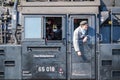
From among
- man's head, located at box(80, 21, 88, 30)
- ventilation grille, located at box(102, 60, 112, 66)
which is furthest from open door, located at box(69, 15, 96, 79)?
ventilation grille, located at box(102, 60, 112, 66)

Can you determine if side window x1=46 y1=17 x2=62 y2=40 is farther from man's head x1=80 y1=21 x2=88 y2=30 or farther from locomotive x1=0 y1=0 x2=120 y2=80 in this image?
man's head x1=80 y1=21 x2=88 y2=30

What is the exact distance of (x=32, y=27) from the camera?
8.29 m

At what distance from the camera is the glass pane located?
827 centimetres

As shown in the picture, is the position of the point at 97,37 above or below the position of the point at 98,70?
above

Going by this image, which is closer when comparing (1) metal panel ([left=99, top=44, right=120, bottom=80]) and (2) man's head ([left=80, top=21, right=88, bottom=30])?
(2) man's head ([left=80, top=21, right=88, bottom=30])

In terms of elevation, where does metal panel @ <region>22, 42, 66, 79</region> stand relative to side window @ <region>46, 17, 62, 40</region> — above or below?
below

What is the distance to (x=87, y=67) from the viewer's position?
8.30m

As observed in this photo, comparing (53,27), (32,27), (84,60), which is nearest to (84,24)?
(53,27)

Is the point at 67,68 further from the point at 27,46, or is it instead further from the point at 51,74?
the point at 27,46

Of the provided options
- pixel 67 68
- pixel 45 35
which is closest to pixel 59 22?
pixel 45 35

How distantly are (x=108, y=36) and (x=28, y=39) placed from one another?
5.62 feet

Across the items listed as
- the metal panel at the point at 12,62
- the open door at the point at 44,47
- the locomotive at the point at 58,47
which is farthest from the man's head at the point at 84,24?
the metal panel at the point at 12,62

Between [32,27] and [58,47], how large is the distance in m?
0.68

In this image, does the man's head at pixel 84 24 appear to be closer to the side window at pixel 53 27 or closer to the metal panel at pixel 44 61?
the side window at pixel 53 27
